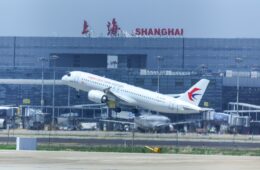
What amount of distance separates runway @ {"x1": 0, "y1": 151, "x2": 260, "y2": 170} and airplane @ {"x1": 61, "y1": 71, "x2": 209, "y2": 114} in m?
79.9

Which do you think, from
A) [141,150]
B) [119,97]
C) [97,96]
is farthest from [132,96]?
[141,150]

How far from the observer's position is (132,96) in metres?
165

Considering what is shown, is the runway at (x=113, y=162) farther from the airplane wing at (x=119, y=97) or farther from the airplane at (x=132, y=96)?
the airplane wing at (x=119, y=97)

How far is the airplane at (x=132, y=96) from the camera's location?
16125 centimetres

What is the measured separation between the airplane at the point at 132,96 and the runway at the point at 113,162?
79.9m

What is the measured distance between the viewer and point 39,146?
95.0 metres

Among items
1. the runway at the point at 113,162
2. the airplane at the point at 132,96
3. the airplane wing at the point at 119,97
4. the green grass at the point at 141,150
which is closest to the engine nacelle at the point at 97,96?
the airplane at the point at 132,96

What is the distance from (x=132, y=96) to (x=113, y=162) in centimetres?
9558

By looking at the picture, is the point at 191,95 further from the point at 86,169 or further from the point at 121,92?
the point at 86,169

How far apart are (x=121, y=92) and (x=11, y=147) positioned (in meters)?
72.3

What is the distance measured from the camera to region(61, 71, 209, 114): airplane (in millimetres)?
161250

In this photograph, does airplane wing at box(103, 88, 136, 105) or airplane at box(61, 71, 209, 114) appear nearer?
airplane at box(61, 71, 209, 114)

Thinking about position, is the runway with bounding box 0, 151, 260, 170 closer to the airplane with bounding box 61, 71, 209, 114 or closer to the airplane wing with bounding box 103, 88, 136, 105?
the airplane with bounding box 61, 71, 209, 114

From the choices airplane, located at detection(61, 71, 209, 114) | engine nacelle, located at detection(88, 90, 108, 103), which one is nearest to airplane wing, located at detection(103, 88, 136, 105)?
airplane, located at detection(61, 71, 209, 114)
